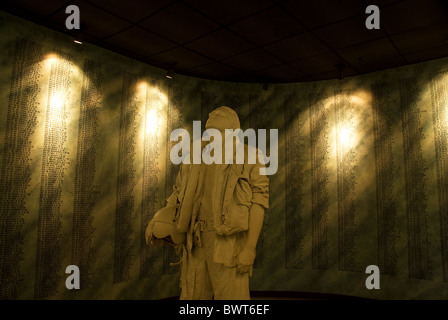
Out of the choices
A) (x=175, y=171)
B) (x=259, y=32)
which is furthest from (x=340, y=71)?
(x=175, y=171)

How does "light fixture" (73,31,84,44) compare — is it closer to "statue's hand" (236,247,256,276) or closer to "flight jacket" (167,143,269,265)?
"flight jacket" (167,143,269,265)

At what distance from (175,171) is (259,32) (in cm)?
232

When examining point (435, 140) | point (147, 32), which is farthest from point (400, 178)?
point (147, 32)

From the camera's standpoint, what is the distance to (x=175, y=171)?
498 cm

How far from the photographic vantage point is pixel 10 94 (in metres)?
3.42

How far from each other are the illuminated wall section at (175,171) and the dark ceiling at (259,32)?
0.32m

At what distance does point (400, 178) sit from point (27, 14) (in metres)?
Answer: 5.07

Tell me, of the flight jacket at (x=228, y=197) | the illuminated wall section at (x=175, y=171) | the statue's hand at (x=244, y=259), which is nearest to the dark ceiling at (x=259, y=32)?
the illuminated wall section at (x=175, y=171)

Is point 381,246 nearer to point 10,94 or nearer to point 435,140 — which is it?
point 435,140

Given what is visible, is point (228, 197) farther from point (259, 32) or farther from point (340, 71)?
point (340, 71)

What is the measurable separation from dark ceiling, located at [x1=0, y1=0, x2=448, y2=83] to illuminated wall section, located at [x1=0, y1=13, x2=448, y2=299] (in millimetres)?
319

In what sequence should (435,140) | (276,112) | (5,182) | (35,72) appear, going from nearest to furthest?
(5,182)
(35,72)
(435,140)
(276,112)

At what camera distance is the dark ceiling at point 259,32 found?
3.37 m

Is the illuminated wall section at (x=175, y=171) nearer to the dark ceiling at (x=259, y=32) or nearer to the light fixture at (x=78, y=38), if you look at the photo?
the light fixture at (x=78, y=38)
